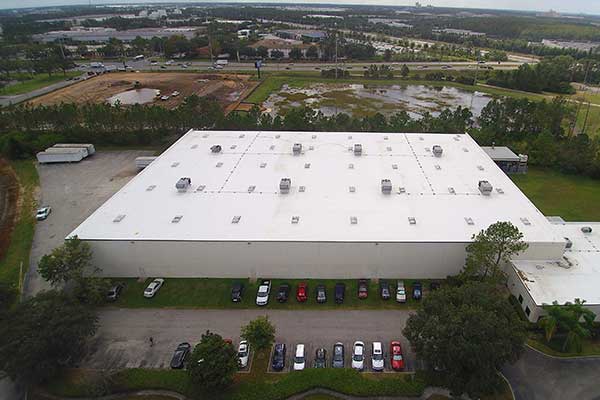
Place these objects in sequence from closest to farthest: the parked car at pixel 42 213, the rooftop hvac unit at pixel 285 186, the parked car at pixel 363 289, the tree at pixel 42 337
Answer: the tree at pixel 42 337 < the parked car at pixel 363 289 < the rooftop hvac unit at pixel 285 186 < the parked car at pixel 42 213

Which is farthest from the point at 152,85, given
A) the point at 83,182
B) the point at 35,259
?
the point at 35,259

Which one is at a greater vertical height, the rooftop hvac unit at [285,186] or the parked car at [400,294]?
the rooftop hvac unit at [285,186]

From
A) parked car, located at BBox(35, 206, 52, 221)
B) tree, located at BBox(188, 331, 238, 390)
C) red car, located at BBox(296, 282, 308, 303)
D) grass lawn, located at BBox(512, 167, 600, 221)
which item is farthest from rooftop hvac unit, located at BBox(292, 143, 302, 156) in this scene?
parked car, located at BBox(35, 206, 52, 221)

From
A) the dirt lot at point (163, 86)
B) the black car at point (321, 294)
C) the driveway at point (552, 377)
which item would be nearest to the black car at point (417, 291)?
the black car at point (321, 294)

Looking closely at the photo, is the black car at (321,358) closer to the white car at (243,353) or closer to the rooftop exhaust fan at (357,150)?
the white car at (243,353)

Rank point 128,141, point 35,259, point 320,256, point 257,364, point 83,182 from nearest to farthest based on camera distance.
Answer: point 257,364 → point 320,256 → point 35,259 → point 83,182 → point 128,141

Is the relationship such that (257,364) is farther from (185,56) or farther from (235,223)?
(185,56)
